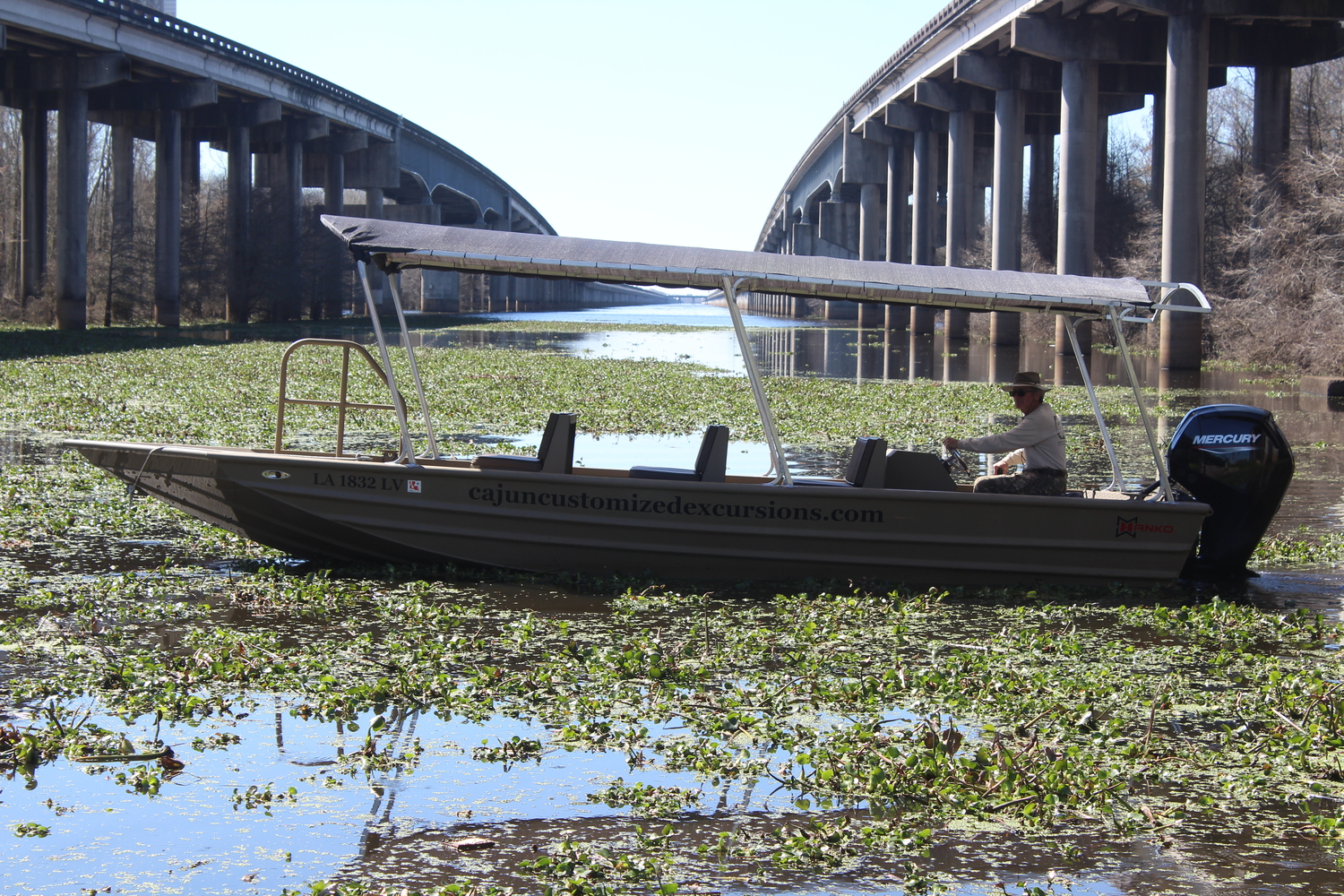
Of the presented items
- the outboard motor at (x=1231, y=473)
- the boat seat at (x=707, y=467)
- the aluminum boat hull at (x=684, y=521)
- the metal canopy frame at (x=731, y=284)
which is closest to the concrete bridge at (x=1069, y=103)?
the outboard motor at (x=1231, y=473)

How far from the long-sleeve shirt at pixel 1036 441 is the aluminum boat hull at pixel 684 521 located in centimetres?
54

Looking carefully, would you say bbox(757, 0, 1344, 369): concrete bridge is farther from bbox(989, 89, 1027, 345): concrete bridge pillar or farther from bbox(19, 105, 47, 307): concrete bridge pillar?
bbox(19, 105, 47, 307): concrete bridge pillar

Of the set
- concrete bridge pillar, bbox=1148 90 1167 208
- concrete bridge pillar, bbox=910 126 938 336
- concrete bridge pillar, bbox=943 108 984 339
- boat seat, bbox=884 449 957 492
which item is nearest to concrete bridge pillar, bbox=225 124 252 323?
concrete bridge pillar, bbox=910 126 938 336

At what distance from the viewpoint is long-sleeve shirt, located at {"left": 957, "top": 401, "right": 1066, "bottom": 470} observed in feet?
32.7

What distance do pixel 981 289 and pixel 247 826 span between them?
6.34 meters

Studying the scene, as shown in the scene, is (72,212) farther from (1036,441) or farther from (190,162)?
(1036,441)

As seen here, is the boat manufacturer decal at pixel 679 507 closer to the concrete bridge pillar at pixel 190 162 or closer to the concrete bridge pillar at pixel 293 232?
the concrete bridge pillar at pixel 293 232

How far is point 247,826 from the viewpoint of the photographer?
536 centimetres

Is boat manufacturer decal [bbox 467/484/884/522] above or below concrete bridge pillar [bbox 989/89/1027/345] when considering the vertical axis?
below

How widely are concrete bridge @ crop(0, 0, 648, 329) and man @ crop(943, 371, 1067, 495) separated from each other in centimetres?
3862

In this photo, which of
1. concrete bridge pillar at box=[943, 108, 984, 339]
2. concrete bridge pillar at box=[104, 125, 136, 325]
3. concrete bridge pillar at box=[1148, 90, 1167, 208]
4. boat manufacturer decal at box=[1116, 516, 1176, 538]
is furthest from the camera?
concrete bridge pillar at box=[943, 108, 984, 339]

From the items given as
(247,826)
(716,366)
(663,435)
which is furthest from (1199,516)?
(716,366)

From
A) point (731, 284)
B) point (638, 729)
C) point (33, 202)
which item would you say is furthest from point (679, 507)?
point (33, 202)

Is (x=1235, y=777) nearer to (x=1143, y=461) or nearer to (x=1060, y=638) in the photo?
(x=1060, y=638)
